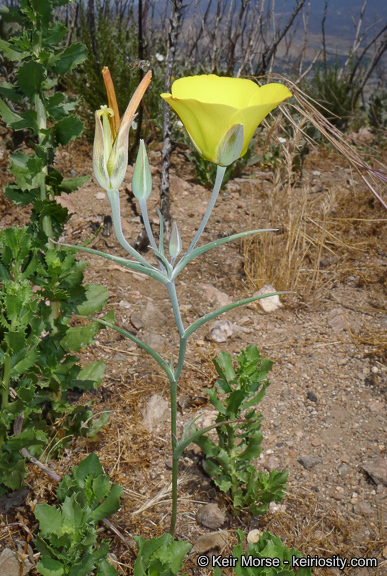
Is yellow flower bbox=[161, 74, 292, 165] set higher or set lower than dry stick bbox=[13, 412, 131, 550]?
higher

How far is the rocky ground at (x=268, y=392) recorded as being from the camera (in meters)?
1.43

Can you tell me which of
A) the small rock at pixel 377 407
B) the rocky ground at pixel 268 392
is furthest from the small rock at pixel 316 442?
the small rock at pixel 377 407

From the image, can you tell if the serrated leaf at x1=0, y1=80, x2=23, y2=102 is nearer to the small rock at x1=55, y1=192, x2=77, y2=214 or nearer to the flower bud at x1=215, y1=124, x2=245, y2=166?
the flower bud at x1=215, y1=124, x2=245, y2=166

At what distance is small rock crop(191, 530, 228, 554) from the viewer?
1332mm

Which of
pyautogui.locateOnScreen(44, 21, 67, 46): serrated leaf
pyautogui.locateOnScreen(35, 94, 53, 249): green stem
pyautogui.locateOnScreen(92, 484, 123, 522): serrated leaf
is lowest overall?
pyautogui.locateOnScreen(92, 484, 123, 522): serrated leaf

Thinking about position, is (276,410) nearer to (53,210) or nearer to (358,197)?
(53,210)

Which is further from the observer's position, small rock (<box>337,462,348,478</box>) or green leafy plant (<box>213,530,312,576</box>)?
small rock (<box>337,462,348,478</box>)

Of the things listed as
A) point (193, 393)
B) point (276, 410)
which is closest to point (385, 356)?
point (276, 410)

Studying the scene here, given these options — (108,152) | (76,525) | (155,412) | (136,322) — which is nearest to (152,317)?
(136,322)

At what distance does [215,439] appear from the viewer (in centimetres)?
168

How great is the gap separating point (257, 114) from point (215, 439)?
1.22m

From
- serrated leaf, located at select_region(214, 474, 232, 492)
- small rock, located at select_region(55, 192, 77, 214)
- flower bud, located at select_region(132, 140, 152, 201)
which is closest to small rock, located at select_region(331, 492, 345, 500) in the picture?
serrated leaf, located at select_region(214, 474, 232, 492)

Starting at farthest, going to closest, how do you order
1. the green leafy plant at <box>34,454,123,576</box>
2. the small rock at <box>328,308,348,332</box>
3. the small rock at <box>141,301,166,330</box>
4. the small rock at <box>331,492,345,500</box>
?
the small rock at <box>328,308,348,332</box> → the small rock at <box>141,301,166,330</box> → the small rock at <box>331,492,345,500</box> → the green leafy plant at <box>34,454,123,576</box>

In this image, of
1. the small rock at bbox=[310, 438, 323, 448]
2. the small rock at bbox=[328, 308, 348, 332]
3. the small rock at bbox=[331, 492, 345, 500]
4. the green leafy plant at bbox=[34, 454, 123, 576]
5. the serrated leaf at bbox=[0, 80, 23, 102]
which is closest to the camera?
the green leafy plant at bbox=[34, 454, 123, 576]
